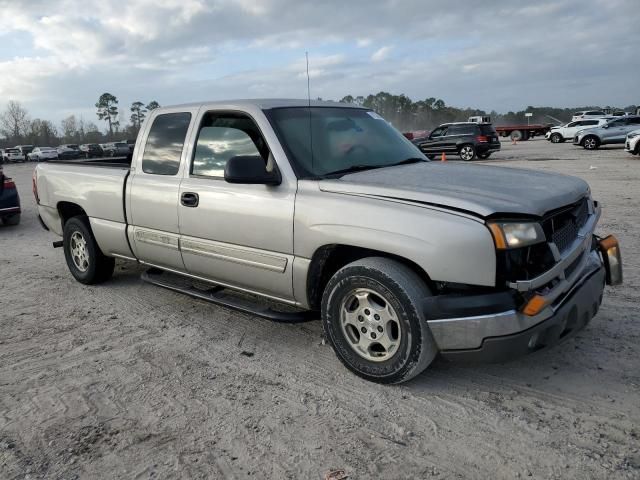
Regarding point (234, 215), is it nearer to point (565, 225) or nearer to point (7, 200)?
point (565, 225)

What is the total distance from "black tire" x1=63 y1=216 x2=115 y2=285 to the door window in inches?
76.7

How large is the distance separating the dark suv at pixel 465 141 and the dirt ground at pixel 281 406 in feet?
58.3

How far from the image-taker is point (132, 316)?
4801 mm

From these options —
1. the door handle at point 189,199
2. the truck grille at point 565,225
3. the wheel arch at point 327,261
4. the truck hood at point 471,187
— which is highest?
the truck hood at point 471,187

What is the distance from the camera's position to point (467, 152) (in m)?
21.9

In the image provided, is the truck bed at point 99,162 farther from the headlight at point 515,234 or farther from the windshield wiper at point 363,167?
the headlight at point 515,234

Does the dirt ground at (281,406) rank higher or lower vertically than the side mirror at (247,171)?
lower

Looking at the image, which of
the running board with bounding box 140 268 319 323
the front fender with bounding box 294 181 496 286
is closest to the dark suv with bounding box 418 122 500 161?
the running board with bounding box 140 268 319 323

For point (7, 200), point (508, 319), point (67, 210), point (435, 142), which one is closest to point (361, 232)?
point (508, 319)

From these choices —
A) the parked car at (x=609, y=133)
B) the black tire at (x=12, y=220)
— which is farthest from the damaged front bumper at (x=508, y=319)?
the parked car at (x=609, y=133)

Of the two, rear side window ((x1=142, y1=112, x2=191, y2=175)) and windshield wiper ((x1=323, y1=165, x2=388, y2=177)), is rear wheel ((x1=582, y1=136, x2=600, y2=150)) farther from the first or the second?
rear side window ((x1=142, y1=112, x2=191, y2=175))

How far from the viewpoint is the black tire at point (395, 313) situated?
3.03 metres

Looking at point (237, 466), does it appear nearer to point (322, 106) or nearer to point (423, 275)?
point (423, 275)

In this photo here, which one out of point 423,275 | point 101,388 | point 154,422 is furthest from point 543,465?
point 101,388
